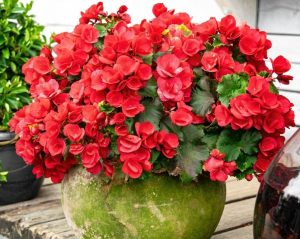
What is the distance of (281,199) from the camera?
1409 mm

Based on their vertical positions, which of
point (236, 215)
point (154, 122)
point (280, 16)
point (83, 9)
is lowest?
point (236, 215)

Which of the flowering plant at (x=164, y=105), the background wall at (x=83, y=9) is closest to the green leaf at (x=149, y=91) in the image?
the flowering plant at (x=164, y=105)

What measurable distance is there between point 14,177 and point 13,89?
1.00ft

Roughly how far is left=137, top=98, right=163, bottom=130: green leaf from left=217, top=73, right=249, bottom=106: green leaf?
0.15m

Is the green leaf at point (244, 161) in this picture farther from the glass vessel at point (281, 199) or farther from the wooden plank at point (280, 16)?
the wooden plank at point (280, 16)

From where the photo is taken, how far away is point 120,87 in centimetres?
162

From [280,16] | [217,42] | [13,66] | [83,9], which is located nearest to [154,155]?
[217,42]

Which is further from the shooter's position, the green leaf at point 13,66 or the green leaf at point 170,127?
the green leaf at point 13,66

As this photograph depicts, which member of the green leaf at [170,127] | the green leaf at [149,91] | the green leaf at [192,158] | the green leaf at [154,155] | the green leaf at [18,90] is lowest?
the green leaf at [18,90]

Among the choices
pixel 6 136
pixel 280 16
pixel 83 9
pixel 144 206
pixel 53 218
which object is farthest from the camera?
pixel 83 9

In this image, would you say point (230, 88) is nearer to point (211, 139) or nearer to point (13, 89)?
point (211, 139)

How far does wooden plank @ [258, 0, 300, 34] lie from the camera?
303 cm

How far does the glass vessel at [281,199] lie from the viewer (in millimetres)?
1379

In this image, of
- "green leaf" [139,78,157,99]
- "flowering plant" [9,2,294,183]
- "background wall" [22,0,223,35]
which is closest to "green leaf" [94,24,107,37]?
"flowering plant" [9,2,294,183]
